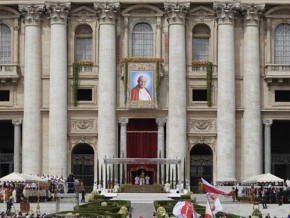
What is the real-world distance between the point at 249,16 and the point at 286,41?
14.4 ft

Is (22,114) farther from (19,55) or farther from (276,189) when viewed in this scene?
(276,189)

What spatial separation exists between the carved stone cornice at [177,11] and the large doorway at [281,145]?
14.0m

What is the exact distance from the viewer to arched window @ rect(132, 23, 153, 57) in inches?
3868

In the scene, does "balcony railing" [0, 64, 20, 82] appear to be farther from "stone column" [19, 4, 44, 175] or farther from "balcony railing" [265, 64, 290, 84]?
"balcony railing" [265, 64, 290, 84]

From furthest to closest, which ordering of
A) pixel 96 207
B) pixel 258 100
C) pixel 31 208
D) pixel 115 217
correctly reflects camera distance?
pixel 258 100 < pixel 31 208 < pixel 96 207 < pixel 115 217

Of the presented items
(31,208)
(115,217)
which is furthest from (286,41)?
(115,217)

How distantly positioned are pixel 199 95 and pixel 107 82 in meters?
8.85

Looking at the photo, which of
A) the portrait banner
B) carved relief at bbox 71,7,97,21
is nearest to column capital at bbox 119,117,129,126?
the portrait banner

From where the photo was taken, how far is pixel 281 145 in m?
103

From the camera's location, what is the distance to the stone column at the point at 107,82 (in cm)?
9606

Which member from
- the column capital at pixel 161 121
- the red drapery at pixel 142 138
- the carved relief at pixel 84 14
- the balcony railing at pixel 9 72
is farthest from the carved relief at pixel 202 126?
the balcony railing at pixel 9 72

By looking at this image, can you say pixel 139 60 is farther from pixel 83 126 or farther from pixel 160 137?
pixel 83 126

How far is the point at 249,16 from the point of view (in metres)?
97.1

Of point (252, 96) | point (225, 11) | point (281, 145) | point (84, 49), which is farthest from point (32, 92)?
point (281, 145)
